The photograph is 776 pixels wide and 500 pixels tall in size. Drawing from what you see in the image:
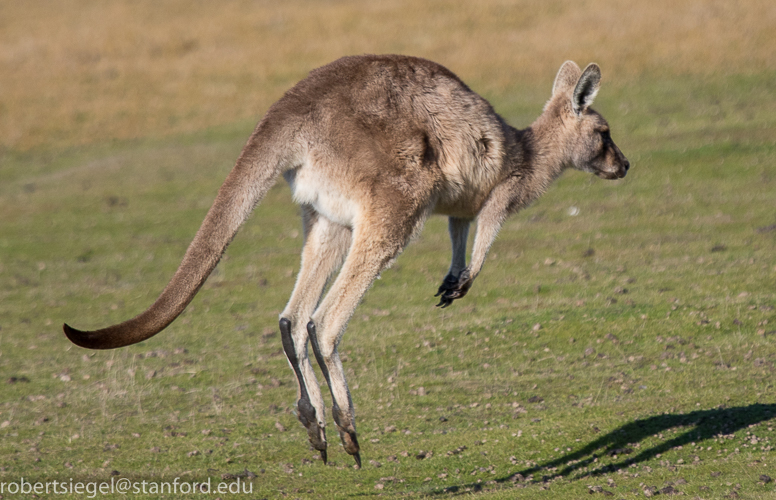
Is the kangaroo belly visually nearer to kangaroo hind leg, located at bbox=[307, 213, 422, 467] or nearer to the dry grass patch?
kangaroo hind leg, located at bbox=[307, 213, 422, 467]

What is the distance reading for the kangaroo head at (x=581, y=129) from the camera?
6.79 meters

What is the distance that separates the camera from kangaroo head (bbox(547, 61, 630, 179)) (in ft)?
22.3

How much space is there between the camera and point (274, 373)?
8.96 meters

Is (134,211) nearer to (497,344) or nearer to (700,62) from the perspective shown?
(497,344)

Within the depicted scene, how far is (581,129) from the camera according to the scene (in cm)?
685

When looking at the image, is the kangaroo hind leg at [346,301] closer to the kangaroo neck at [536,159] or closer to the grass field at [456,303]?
the grass field at [456,303]

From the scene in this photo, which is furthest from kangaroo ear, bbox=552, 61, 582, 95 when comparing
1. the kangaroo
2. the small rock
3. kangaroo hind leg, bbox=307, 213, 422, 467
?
the small rock

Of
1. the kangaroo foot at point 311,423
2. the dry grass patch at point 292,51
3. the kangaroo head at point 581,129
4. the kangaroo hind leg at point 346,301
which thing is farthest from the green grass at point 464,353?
the dry grass patch at point 292,51

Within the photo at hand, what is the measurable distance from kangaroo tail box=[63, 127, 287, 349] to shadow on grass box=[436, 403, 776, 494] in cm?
233

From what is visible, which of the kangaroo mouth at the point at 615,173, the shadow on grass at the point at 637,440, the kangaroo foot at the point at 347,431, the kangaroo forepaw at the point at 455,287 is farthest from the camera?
the kangaroo mouth at the point at 615,173

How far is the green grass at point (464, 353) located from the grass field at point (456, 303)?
35mm

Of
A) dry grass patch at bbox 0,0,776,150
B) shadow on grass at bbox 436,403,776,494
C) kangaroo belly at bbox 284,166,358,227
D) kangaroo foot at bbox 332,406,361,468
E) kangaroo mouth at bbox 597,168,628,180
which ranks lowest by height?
shadow on grass at bbox 436,403,776,494

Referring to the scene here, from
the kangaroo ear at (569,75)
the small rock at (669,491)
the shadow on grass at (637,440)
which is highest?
the kangaroo ear at (569,75)

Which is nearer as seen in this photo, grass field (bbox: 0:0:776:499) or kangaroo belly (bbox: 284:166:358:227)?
kangaroo belly (bbox: 284:166:358:227)
